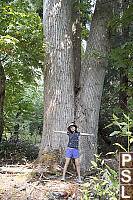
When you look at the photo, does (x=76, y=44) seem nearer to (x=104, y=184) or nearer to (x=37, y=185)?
(x=37, y=185)

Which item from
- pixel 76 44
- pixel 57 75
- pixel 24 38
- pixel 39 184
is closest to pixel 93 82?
pixel 57 75

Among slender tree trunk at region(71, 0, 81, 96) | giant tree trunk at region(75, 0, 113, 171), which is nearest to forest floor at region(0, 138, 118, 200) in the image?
giant tree trunk at region(75, 0, 113, 171)

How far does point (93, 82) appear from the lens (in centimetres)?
541

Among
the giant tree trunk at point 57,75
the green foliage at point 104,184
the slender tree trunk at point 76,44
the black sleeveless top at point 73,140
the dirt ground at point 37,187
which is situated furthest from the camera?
the slender tree trunk at point 76,44

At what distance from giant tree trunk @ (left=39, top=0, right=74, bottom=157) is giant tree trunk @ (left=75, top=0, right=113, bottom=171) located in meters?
0.45

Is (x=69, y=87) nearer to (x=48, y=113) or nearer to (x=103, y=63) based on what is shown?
(x=48, y=113)

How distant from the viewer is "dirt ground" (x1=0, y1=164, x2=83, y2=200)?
10.2ft

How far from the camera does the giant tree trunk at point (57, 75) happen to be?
4.63 meters

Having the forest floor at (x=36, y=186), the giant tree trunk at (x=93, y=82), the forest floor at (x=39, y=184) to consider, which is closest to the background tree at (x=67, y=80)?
the giant tree trunk at (x=93, y=82)

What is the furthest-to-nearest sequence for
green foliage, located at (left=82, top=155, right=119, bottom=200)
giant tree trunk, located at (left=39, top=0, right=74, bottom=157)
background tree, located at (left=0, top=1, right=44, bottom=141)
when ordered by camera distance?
1. background tree, located at (left=0, top=1, right=44, bottom=141)
2. giant tree trunk, located at (left=39, top=0, right=74, bottom=157)
3. green foliage, located at (left=82, top=155, right=119, bottom=200)

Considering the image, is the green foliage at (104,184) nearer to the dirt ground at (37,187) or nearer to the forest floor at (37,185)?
the forest floor at (37,185)

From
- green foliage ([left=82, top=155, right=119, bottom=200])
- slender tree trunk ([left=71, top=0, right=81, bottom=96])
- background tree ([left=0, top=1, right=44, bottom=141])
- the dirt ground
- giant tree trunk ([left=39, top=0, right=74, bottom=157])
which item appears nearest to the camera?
green foliage ([left=82, top=155, right=119, bottom=200])

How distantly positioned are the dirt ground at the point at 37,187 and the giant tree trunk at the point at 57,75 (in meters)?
0.73

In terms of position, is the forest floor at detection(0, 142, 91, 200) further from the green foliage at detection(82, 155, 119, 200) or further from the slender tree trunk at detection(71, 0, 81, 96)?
the slender tree trunk at detection(71, 0, 81, 96)
